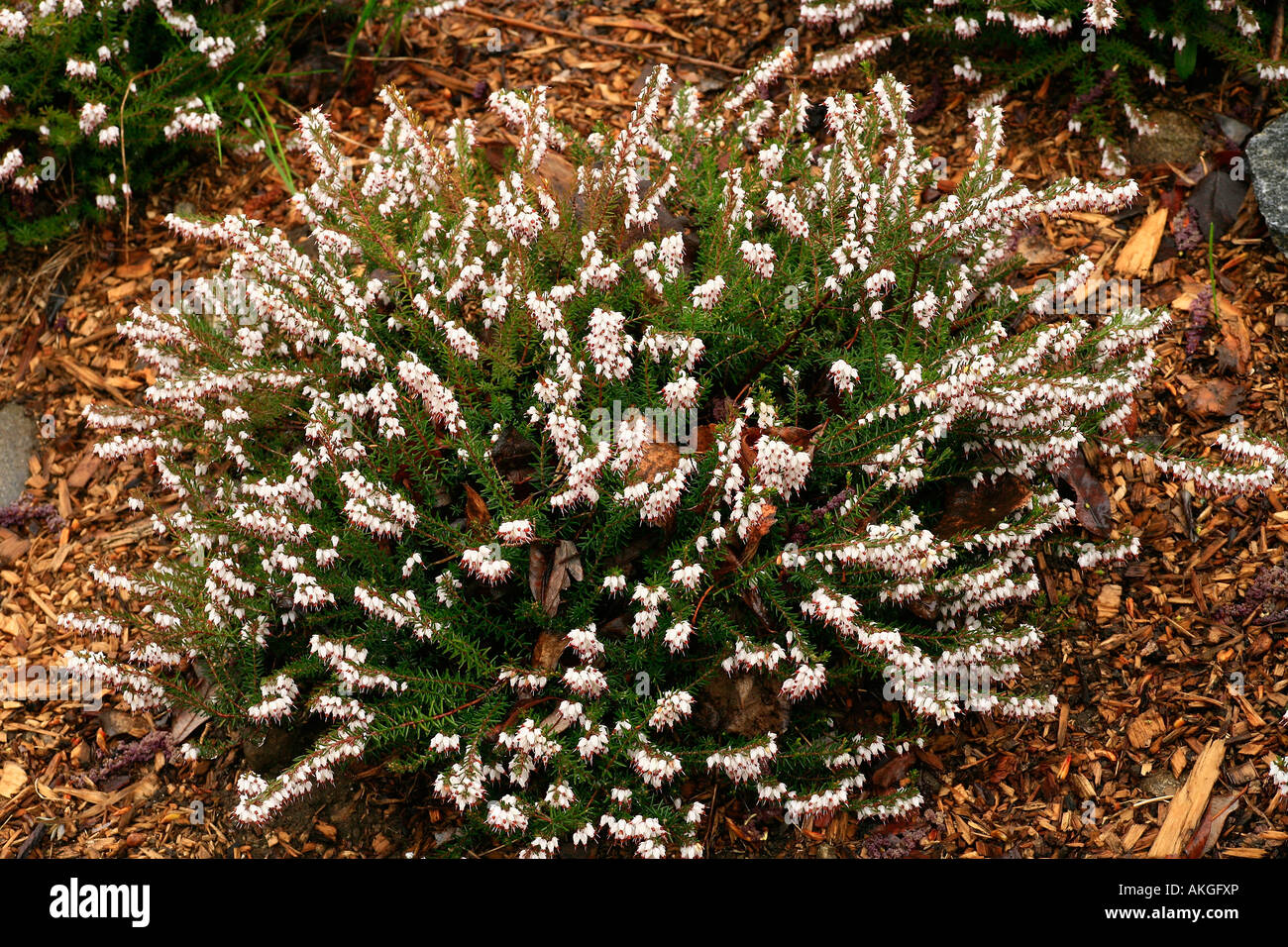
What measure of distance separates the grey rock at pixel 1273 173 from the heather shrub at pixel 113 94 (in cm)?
425

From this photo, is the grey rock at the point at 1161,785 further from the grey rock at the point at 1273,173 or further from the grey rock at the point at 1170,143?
the grey rock at the point at 1170,143

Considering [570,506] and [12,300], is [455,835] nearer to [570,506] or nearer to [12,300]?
[570,506]

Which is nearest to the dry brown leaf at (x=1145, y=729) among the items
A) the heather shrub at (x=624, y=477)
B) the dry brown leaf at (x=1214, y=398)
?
the heather shrub at (x=624, y=477)

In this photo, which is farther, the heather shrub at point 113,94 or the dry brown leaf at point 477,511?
the heather shrub at point 113,94

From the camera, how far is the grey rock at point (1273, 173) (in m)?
4.86

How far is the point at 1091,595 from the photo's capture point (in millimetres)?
4344

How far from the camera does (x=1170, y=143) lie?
5.30m

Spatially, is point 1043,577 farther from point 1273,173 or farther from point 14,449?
point 14,449

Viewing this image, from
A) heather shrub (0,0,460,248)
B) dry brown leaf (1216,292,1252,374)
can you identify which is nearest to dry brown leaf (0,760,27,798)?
heather shrub (0,0,460,248)

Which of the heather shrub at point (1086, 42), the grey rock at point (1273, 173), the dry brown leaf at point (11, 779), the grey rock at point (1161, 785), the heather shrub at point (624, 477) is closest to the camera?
the heather shrub at point (624, 477)
